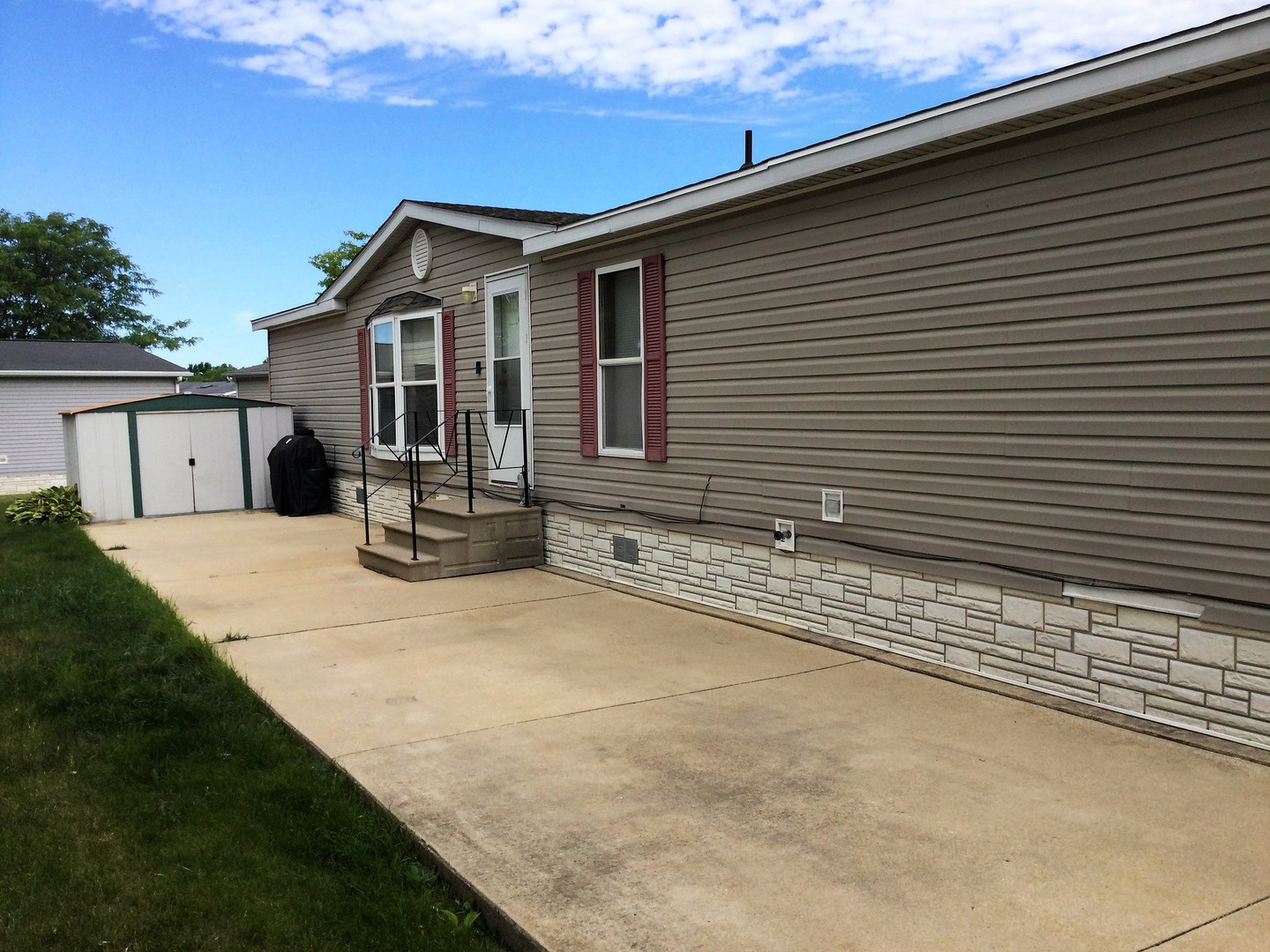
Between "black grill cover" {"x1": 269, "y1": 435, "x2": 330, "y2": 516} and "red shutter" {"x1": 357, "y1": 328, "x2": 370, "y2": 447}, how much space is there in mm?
1178

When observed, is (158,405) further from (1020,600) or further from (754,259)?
(1020,600)

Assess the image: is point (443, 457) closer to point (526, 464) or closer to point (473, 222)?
point (526, 464)

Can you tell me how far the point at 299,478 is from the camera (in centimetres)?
1290

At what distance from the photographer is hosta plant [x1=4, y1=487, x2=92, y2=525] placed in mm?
12180

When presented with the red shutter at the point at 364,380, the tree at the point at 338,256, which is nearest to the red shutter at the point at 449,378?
the red shutter at the point at 364,380

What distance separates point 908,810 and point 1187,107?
303 centimetres

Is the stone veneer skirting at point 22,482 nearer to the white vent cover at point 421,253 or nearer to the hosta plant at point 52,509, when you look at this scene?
the hosta plant at point 52,509

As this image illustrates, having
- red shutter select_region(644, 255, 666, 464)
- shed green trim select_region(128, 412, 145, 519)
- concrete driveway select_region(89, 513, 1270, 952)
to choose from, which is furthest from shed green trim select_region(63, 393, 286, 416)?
red shutter select_region(644, 255, 666, 464)

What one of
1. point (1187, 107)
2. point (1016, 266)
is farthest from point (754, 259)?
point (1187, 107)

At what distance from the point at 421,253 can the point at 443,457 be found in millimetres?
2203

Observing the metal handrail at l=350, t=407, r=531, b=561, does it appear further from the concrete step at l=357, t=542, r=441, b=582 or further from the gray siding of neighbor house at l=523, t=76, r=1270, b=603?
the gray siding of neighbor house at l=523, t=76, r=1270, b=603

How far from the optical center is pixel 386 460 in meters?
11.5

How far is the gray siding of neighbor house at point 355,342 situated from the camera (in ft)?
31.5

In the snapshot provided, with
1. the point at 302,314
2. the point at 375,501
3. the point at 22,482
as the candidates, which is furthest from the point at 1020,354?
the point at 22,482
